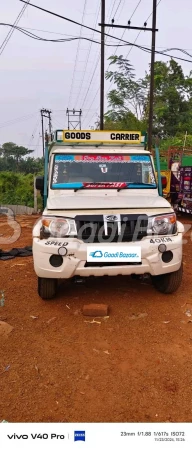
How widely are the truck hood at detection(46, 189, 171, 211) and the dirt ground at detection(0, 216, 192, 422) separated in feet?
3.96

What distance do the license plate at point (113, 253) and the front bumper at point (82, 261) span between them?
32 millimetres

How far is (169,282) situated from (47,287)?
4.98ft

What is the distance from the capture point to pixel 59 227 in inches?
148

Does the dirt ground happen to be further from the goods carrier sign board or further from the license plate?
the goods carrier sign board

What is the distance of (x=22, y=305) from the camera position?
418 centimetres

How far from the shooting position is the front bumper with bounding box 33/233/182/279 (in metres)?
3.68

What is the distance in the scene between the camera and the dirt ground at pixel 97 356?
239cm

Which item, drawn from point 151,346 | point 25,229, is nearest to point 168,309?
point 151,346

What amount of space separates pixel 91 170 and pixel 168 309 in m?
2.20

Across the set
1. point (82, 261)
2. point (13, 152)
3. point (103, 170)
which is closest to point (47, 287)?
point (82, 261)

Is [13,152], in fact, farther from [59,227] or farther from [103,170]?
[59,227]

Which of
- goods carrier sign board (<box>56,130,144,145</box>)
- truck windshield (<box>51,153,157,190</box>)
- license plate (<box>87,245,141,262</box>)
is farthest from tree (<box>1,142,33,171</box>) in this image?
license plate (<box>87,245,141,262</box>)

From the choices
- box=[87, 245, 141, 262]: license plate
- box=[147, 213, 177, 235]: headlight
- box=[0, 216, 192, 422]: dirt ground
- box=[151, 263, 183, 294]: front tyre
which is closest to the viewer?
box=[0, 216, 192, 422]: dirt ground

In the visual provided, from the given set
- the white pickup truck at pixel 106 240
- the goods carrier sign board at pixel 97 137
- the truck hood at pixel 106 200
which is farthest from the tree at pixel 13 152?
the white pickup truck at pixel 106 240
